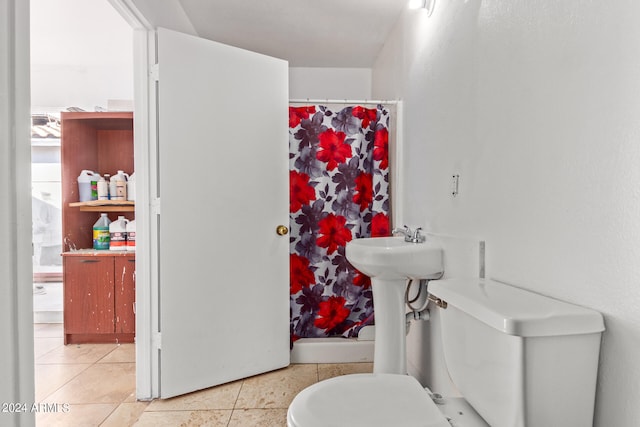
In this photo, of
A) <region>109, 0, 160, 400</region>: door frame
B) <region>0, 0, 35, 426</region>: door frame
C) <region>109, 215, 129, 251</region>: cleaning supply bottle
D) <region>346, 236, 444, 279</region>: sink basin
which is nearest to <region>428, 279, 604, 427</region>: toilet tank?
<region>346, 236, 444, 279</region>: sink basin

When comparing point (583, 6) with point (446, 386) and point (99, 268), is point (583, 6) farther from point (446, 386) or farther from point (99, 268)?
point (99, 268)

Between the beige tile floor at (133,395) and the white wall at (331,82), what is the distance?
92.1 inches

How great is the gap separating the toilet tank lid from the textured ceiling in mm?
1977

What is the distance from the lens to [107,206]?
288 centimetres

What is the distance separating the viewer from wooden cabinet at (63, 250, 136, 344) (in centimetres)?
273

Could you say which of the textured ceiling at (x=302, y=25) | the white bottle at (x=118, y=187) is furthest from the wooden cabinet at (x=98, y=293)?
the textured ceiling at (x=302, y=25)

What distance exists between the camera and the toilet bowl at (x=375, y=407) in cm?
93

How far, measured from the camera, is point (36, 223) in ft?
10.7

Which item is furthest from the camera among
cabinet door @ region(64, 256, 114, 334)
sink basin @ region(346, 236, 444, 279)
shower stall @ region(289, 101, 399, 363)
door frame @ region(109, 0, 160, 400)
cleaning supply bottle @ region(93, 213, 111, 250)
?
cleaning supply bottle @ region(93, 213, 111, 250)

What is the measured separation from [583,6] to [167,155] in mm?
1783

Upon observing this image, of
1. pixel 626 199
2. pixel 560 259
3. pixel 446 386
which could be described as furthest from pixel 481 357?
pixel 446 386

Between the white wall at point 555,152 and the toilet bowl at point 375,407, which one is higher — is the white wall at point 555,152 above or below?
above

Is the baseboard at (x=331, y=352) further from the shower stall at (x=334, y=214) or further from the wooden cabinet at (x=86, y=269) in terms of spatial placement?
the wooden cabinet at (x=86, y=269)

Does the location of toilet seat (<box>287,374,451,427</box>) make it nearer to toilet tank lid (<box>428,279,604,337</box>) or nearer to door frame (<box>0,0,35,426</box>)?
toilet tank lid (<box>428,279,604,337</box>)
